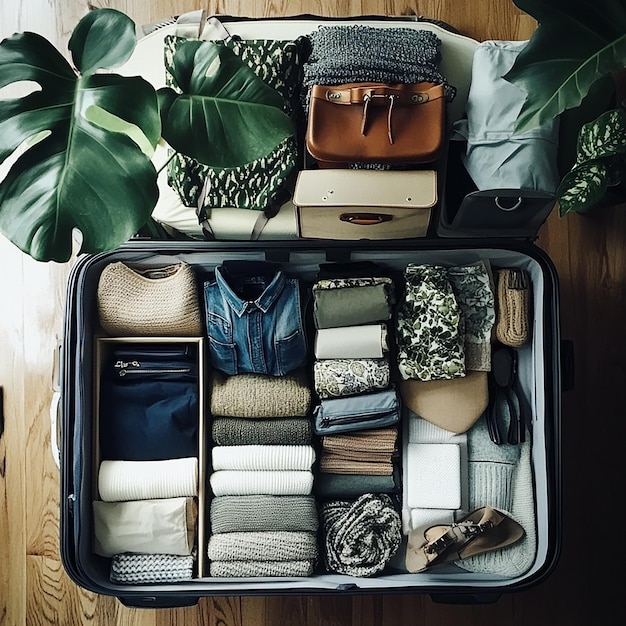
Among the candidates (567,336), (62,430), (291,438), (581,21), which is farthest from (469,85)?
(62,430)

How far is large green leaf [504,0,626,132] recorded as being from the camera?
1086mm

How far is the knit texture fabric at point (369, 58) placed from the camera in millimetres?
1421

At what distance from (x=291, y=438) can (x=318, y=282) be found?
1.15 feet

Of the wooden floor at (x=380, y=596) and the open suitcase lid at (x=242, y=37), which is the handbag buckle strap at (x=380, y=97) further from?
the wooden floor at (x=380, y=596)

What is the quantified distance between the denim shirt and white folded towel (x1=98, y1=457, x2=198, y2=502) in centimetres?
25

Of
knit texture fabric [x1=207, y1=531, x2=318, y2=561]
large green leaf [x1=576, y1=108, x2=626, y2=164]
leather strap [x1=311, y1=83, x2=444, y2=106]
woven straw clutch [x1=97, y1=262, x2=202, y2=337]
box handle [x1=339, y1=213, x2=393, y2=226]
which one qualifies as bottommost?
knit texture fabric [x1=207, y1=531, x2=318, y2=561]

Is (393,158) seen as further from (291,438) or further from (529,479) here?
(529,479)

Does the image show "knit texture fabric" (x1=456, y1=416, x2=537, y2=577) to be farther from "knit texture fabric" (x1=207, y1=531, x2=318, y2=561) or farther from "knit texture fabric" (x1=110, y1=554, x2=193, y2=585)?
"knit texture fabric" (x1=110, y1=554, x2=193, y2=585)

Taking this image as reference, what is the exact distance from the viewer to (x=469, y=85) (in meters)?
1.54

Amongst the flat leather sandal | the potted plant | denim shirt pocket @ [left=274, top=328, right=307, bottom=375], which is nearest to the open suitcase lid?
denim shirt pocket @ [left=274, top=328, right=307, bottom=375]

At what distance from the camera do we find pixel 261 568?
60.3 inches

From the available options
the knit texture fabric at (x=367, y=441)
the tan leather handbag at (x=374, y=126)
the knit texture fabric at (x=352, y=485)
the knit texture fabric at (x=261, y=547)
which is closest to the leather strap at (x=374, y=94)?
the tan leather handbag at (x=374, y=126)

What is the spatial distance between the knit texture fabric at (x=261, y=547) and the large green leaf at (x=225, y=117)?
2.70ft

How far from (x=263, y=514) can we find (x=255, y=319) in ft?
1.40
